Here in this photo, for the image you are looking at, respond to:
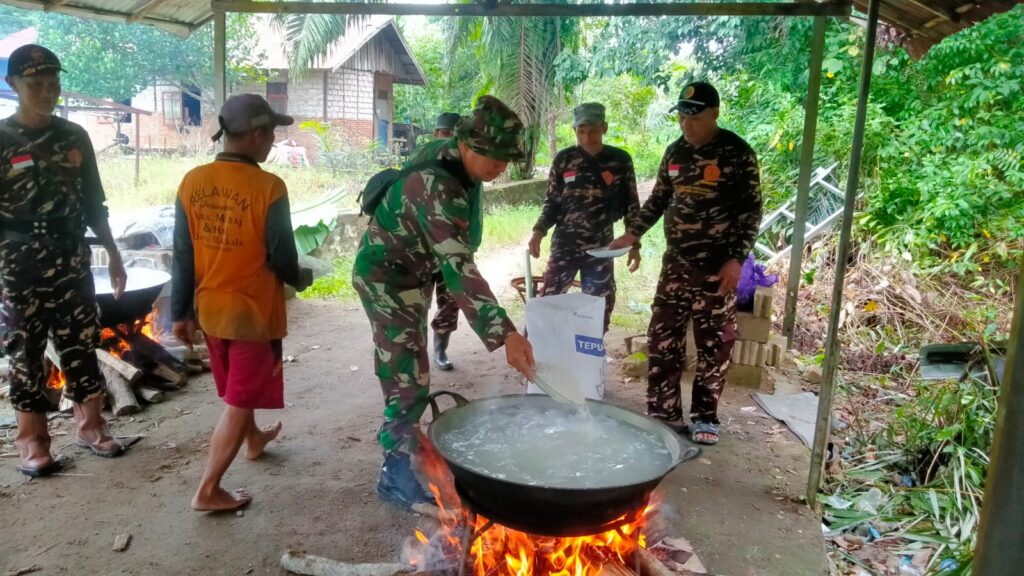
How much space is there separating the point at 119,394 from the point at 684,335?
3.78 meters

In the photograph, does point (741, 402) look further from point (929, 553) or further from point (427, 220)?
point (427, 220)

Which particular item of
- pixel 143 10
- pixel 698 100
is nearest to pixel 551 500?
pixel 698 100

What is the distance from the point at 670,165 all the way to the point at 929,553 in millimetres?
2454

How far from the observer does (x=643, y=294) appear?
8.60 metres

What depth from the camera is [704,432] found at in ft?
13.5

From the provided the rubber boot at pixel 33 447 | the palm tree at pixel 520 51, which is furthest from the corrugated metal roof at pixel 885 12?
the palm tree at pixel 520 51

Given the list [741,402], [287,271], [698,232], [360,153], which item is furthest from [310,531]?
[360,153]

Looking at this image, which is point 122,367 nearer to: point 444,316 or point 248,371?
point 248,371

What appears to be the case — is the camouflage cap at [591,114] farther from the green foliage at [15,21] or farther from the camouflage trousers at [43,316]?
the green foliage at [15,21]

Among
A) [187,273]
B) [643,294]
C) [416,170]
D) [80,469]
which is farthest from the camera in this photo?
[643,294]

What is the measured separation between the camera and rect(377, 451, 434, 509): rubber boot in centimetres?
316

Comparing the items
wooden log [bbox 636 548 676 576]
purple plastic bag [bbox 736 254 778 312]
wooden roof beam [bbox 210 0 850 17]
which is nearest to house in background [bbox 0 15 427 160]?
wooden roof beam [bbox 210 0 850 17]

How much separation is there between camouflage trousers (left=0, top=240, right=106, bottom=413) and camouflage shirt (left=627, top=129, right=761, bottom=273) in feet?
11.2

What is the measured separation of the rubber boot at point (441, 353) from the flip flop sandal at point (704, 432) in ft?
6.88
